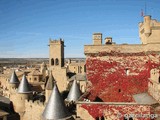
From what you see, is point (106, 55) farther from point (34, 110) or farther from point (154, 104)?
point (34, 110)

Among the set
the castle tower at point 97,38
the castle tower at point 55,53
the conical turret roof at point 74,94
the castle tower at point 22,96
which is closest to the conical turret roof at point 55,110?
the conical turret roof at point 74,94

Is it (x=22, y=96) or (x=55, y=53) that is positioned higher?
(x=55, y=53)

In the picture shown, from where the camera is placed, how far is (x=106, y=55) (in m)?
26.1

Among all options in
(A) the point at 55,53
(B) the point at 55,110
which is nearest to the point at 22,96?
(B) the point at 55,110

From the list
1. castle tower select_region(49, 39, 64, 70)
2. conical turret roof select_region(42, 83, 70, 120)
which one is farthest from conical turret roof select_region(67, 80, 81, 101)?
castle tower select_region(49, 39, 64, 70)

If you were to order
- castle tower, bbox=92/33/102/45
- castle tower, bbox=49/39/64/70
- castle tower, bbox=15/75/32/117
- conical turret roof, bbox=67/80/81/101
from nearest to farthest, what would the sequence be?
conical turret roof, bbox=67/80/81/101 → castle tower, bbox=92/33/102/45 → castle tower, bbox=15/75/32/117 → castle tower, bbox=49/39/64/70

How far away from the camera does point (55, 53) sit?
57.5 meters

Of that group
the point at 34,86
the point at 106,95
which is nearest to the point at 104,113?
the point at 106,95

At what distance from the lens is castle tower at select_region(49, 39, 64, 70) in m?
57.2

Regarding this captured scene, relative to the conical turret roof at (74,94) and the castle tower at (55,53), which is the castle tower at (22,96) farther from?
the castle tower at (55,53)

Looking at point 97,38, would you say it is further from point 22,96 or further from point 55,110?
point 55,110

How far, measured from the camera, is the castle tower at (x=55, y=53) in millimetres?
57156

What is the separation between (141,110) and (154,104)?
133cm

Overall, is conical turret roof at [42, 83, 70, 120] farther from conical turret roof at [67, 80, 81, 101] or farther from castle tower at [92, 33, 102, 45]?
castle tower at [92, 33, 102, 45]
